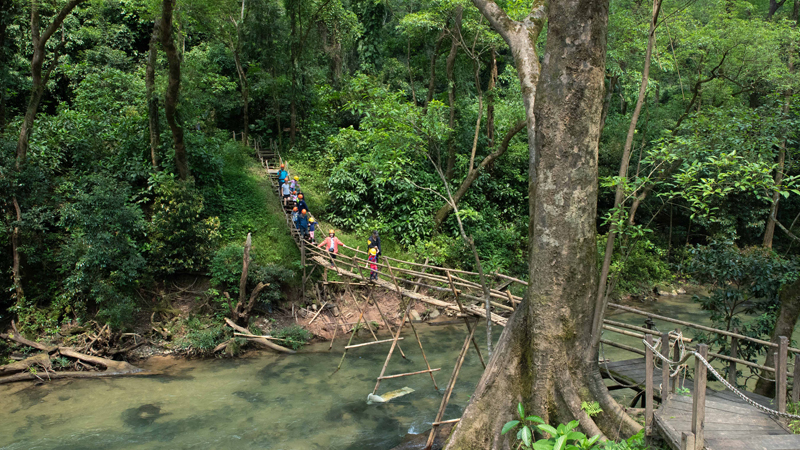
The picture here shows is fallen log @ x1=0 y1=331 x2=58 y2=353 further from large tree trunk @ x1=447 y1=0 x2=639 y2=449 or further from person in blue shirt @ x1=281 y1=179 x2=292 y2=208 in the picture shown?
large tree trunk @ x1=447 y1=0 x2=639 y2=449

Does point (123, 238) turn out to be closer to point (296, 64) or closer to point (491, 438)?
point (491, 438)

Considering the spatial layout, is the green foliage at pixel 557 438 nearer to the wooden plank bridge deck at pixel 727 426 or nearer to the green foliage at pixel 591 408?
the green foliage at pixel 591 408

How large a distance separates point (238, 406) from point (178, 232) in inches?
217

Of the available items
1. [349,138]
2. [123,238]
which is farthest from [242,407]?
[349,138]

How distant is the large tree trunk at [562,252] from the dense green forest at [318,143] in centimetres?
40

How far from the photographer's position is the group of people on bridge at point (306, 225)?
13281 mm

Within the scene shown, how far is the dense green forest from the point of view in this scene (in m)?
11.5

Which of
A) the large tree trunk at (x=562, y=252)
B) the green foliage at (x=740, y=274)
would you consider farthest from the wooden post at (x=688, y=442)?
the green foliage at (x=740, y=274)

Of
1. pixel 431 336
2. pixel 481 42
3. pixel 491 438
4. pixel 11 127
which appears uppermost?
pixel 481 42

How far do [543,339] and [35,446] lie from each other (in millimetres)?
8691

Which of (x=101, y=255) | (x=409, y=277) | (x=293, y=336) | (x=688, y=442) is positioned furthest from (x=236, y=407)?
(x=688, y=442)

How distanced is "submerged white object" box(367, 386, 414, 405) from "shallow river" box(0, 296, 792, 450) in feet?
0.46

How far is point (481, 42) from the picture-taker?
16.8m

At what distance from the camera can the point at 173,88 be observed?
12.7 m
